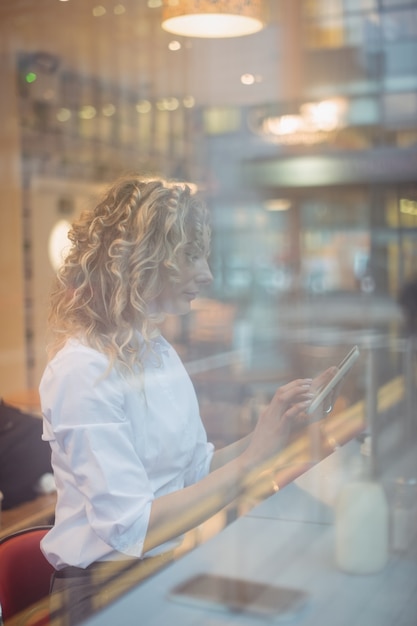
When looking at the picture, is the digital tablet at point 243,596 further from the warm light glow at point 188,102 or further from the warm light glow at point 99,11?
the warm light glow at point 188,102

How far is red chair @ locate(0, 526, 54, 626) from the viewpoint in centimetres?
127

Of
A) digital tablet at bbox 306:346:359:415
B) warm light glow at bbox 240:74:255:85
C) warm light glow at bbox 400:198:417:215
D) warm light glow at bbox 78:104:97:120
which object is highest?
warm light glow at bbox 240:74:255:85

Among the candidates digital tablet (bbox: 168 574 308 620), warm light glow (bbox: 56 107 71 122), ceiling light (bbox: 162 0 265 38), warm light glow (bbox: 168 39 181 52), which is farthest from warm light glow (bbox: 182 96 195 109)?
digital tablet (bbox: 168 574 308 620)

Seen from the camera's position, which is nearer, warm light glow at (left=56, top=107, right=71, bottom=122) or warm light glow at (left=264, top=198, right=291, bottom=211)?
warm light glow at (left=56, top=107, right=71, bottom=122)

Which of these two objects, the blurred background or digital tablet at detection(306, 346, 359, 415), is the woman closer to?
digital tablet at detection(306, 346, 359, 415)

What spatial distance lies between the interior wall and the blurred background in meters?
0.01

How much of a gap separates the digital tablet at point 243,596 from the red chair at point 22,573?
0.33m

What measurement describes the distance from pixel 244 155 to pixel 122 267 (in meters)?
9.09

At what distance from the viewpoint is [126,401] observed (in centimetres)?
114

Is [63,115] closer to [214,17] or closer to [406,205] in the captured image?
[214,17]

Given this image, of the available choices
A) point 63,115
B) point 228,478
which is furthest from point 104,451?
point 63,115

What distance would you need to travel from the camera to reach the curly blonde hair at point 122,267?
1.16 m

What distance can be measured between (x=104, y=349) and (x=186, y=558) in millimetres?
301

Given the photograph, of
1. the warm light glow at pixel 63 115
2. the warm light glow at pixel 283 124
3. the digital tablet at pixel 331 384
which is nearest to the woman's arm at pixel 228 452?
the digital tablet at pixel 331 384
